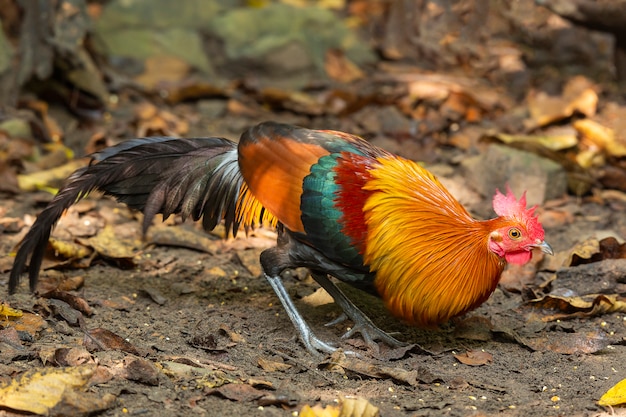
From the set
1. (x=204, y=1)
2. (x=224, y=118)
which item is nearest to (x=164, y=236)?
(x=224, y=118)

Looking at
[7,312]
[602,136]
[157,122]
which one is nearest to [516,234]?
[7,312]

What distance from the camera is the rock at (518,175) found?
6883mm

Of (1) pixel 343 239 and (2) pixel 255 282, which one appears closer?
(1) pixel 343 239

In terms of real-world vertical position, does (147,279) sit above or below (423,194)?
below

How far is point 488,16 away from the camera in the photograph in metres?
9.04

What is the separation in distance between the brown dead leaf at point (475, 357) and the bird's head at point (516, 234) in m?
0.56

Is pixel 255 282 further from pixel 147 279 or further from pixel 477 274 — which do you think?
pixel 477 274

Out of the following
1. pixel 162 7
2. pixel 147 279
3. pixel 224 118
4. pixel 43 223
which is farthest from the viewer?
pixel 162 7

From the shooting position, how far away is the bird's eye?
14.4ft

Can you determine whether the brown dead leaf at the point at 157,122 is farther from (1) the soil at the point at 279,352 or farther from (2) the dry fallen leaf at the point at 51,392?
(2) the dry fallen leaf at the point at 51,392

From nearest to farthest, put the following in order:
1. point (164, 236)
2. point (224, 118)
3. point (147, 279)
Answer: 1. point (147, 279)
2. point (164, 236)
3. point (224, 118)

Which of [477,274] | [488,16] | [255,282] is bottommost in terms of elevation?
[255,282]

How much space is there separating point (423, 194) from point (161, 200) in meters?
1.52

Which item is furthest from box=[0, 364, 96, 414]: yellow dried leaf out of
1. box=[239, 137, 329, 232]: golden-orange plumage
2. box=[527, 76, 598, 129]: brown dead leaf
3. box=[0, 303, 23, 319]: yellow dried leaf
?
box=[527, 76, 598, 129]: brown dead leaf
